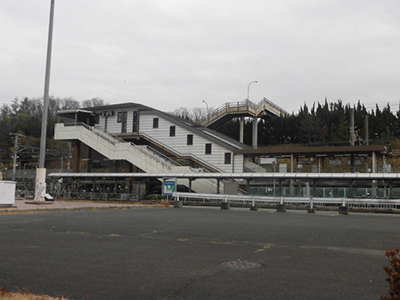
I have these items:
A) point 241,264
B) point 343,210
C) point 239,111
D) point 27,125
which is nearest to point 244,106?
point 239,111

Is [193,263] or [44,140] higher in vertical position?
[44,140]

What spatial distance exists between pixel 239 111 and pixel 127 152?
52.3ft

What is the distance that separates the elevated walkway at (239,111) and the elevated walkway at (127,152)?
11947mm

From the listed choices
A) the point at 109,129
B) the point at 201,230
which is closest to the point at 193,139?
the point at 109,129

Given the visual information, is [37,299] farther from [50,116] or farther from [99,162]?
[50,116]

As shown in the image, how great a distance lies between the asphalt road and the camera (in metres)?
5.42

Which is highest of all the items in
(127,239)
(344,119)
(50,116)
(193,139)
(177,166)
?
(50,116)

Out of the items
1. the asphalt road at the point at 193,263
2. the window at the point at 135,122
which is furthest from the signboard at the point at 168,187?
the asphalt road at the point at 193,263

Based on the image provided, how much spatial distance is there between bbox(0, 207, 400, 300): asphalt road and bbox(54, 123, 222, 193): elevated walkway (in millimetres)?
29186

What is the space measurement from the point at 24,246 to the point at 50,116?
103977mm

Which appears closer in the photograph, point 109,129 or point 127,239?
point 127,239

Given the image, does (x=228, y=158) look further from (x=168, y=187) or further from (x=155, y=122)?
(x=168, y=187)

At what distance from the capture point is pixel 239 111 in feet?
169

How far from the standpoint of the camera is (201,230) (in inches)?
507
